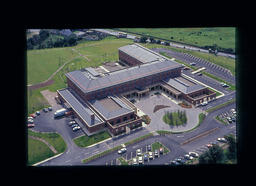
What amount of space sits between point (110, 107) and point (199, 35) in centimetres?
8635

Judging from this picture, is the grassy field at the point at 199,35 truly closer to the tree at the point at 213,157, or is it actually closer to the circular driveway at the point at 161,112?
the circular driveway at the point at 161,112

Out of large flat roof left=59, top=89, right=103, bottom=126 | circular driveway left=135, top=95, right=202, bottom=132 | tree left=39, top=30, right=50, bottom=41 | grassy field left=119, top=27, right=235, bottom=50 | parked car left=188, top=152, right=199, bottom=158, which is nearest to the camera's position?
parked car left=188, top=152, right=199, bottom=158

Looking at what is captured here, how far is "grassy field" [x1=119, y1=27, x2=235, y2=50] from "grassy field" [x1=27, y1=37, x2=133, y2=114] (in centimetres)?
1864

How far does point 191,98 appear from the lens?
319 feet

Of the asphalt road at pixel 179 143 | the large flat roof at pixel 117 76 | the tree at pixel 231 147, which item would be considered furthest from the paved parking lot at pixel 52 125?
the tree at pixel 231 147

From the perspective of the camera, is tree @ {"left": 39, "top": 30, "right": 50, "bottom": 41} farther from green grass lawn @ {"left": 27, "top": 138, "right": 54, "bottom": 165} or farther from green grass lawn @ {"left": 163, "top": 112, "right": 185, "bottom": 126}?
green grass lawn @ {"left": 163, "top": 112, "right": 185, "bottom": 126}

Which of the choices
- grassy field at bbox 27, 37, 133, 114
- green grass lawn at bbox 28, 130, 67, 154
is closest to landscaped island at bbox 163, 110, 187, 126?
green grass lawn at bbox 28, 130, 67, 154

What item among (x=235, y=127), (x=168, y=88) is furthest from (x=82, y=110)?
(x=235, y=127)

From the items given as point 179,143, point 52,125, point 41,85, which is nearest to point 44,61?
point 41,85

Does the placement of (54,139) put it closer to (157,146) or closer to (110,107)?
(110,107)

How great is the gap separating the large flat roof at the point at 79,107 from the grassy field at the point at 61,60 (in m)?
7.32

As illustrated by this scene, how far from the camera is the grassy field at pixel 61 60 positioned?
4405 inches

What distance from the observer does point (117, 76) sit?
10150 centimetres

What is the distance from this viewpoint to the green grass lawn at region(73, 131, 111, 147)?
80.5 metres
